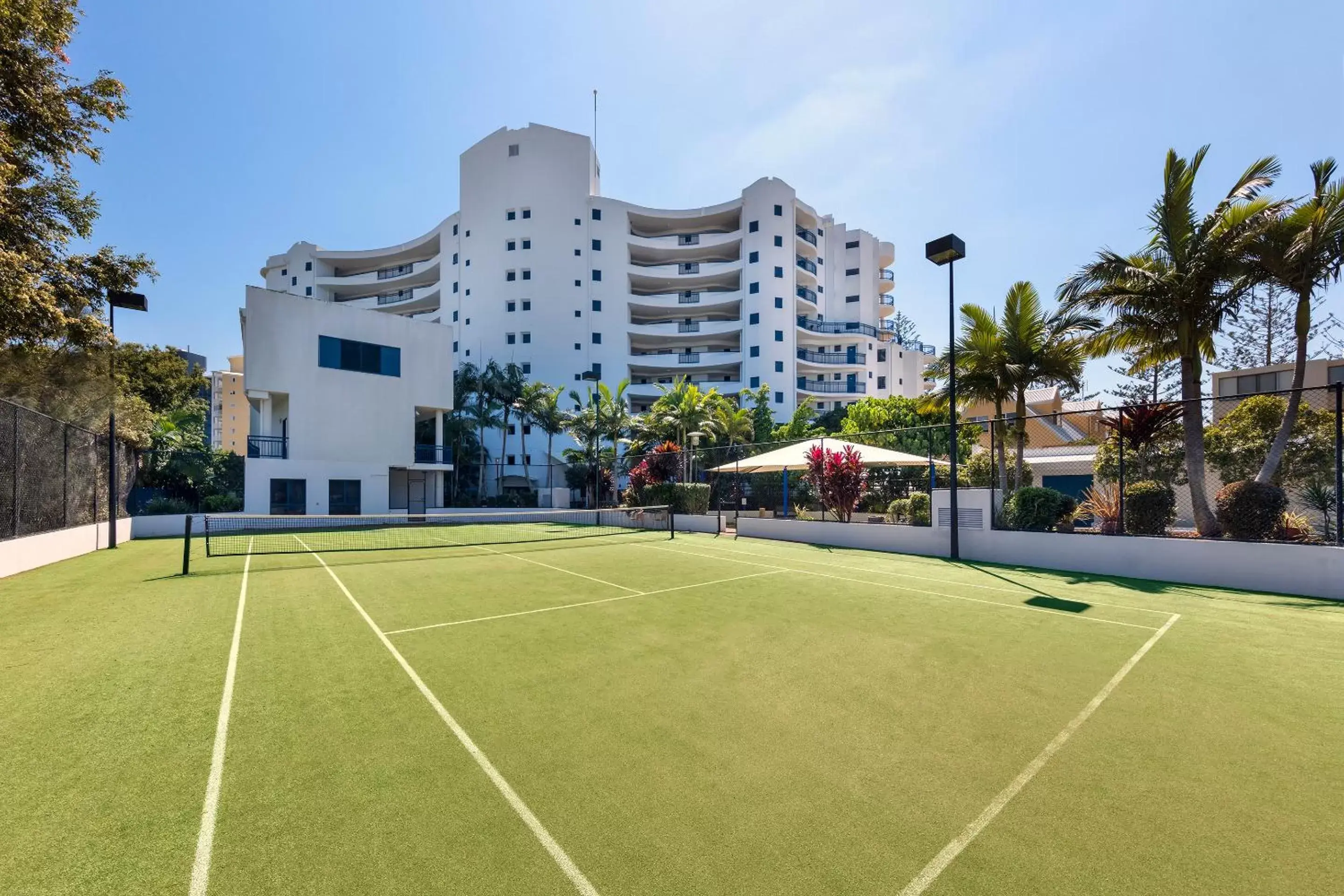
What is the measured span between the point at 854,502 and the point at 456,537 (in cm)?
1528

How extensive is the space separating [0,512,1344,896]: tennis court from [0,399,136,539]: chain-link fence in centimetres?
562

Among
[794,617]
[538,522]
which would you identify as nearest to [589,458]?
[538,522]

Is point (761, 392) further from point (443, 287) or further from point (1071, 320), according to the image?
point (443, 287)

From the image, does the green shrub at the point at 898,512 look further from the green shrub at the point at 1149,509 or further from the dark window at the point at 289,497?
the dark window at the point at 289,497

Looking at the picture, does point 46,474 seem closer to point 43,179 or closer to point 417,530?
point 43,179

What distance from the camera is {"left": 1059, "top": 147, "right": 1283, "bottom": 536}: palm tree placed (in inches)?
519

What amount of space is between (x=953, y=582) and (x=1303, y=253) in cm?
1055

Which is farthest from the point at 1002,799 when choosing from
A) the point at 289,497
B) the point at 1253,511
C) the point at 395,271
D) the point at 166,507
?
the point at 395,271

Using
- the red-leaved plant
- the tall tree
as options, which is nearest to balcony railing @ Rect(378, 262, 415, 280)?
the tall tree

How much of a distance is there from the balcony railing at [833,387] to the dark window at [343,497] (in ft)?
156

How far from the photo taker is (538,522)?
99.2ft

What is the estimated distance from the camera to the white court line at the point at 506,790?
313 cm

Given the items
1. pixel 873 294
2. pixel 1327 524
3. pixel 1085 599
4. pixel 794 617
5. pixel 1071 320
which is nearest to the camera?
pixel 794 617

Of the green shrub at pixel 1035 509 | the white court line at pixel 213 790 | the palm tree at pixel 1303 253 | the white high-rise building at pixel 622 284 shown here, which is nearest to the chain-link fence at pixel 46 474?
the white court line at pixel 213 790
